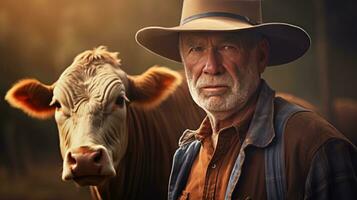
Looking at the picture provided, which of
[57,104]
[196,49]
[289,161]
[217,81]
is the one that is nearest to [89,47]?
[57,104]

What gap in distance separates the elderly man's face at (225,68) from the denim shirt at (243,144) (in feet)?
0.24

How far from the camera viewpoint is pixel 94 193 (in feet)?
8.29

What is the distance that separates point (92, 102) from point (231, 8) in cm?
70

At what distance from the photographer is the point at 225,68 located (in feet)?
7.52

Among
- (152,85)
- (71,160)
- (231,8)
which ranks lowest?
(71,160)

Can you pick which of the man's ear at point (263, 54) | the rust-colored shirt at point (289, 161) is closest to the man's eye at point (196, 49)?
the man's ear at point (263, 54)

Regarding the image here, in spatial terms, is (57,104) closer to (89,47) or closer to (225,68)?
(89,47)

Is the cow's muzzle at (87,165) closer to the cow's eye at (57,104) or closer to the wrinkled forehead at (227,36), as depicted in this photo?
the cow's eye at (57,104)

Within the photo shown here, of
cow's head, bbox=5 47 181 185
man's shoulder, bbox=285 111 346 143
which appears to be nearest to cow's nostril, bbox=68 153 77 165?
cow's head, bbox=5 47 181 185

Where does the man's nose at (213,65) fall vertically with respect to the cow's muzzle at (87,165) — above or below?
above

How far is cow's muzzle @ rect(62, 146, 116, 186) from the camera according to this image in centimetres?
224

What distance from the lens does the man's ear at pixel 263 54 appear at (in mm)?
2338

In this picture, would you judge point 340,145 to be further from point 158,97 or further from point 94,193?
point 94,193

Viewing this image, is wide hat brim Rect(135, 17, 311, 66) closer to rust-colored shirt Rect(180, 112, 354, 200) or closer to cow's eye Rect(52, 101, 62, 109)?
rust-colored shirt Rect(180, 112, 354, 200)
